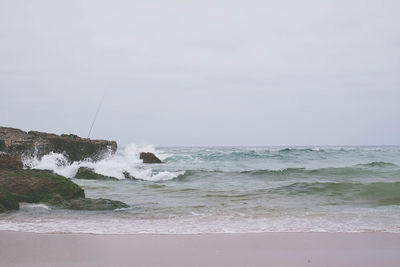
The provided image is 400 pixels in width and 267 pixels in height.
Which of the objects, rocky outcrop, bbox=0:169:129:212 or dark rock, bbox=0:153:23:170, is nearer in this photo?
rocky outcrop, bbox=0:169:129:212

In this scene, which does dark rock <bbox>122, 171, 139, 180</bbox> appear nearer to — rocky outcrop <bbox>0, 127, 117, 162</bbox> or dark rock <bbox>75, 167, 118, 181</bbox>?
dark rock <bbox>75, 167, 118, 181</bbox>

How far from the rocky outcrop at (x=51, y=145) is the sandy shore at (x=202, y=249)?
785 centimetres

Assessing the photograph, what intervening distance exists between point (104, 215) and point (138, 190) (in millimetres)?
4082

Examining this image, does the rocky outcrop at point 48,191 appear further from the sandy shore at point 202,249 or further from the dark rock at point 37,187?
the sandy shore at point 202,249

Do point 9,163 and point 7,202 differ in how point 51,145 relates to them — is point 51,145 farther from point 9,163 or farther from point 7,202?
point 7,202

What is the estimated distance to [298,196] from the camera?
28.2 feet

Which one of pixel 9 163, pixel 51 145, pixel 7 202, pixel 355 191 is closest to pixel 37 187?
pixel 7 202

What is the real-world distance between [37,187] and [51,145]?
6479mm

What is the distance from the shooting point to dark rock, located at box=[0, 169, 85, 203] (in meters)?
7.00

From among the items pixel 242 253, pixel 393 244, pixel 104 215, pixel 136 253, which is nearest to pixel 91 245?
pixel 136 253

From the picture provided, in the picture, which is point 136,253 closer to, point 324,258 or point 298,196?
point 324,258

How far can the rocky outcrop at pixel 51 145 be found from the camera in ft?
38.4

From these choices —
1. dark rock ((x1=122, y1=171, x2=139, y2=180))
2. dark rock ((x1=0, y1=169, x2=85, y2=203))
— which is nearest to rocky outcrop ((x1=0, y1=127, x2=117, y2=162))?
dark rock ((x1=122, y1=171, x2=139, y2=180))

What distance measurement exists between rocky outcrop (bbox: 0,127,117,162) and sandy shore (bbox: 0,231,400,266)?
25.7 feet
